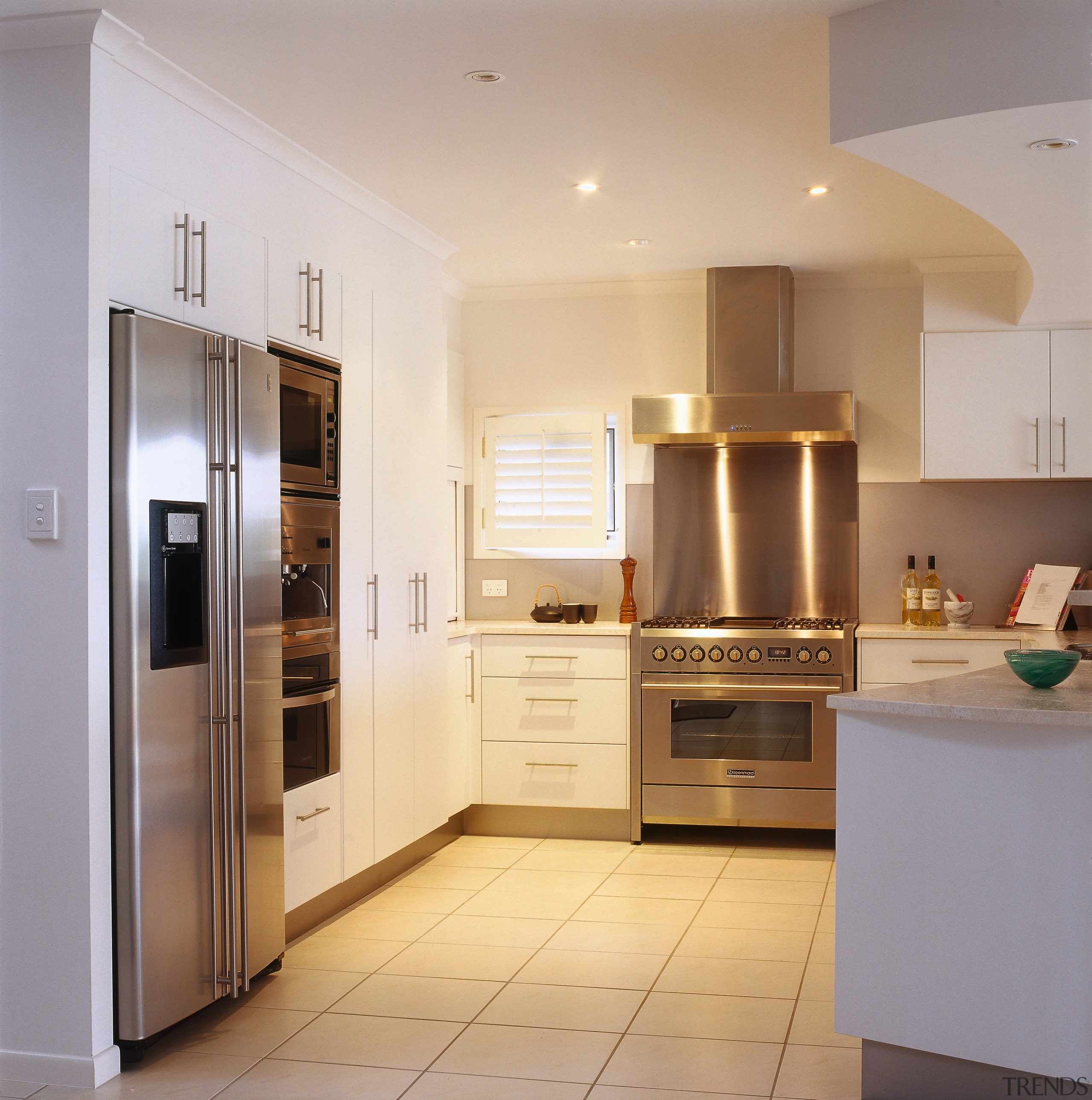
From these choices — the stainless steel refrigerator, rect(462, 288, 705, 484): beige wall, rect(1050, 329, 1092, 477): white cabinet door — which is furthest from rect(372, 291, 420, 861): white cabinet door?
rect(1050, 329, 1092, 477): white cabinet door

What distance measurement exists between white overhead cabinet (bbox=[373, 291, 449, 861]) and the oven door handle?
38cm

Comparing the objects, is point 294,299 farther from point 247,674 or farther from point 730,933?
point 730,933

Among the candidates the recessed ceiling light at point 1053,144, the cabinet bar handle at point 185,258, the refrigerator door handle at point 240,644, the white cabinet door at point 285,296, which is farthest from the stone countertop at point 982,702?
the white cabinet door at point 285,296

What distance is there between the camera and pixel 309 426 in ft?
12.3

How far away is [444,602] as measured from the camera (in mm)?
4852

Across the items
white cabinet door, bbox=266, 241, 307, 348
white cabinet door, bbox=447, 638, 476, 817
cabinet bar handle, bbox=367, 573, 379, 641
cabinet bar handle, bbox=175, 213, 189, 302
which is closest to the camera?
cabinet bar handle, bbox=175, 213, 189, 302

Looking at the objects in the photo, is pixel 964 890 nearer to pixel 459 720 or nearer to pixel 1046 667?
pixel 1046 667

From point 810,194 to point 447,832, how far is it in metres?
3.06

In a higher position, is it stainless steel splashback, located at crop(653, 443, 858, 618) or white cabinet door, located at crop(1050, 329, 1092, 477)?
white cabinet door, located at crop(1050, 329, 1092, 477)

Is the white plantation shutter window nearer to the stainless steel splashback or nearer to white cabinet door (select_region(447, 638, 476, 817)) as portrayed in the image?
the stainless steel splashback

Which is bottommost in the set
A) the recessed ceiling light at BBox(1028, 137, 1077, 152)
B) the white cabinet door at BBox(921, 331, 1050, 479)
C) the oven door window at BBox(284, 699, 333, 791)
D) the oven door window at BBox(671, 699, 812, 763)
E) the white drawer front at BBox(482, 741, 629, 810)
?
the white drawer front at BBox(482, 741, 629, 810)

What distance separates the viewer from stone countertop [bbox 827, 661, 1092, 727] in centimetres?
236

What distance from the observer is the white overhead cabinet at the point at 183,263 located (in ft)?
9.33

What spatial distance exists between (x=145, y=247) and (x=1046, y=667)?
2.41 m
